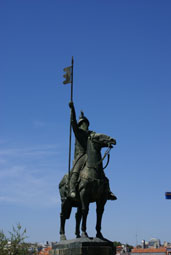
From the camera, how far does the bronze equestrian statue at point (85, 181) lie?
13.3 metres

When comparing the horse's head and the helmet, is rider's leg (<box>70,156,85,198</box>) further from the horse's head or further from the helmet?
the helmet

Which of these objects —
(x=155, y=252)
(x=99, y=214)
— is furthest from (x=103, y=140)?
(x=155, y=252)

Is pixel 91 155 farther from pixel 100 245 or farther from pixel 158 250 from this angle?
pixel 158 250

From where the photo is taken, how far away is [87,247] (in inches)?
499

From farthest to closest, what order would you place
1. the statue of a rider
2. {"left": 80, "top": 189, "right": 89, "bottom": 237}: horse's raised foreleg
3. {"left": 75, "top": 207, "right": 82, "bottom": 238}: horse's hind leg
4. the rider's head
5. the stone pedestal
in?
the rider's head < {"left": 75, "top": 207, "right": 82, "bottom": 238}: horse's hind leg < the statue of a rider < {"left": 80, "top": 189, "right": 89, "bottom": 237}: horse's raised foreleg < the stone pedestal

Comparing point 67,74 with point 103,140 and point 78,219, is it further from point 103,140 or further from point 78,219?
point 78,219

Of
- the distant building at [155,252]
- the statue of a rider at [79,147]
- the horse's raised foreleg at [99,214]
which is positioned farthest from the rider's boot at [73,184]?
the distant building at [155,252]

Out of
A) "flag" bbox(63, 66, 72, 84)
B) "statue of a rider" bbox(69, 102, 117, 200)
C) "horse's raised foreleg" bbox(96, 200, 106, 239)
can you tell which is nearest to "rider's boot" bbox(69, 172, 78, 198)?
"statue of a rider" bbox(69, 102, 117, 200)

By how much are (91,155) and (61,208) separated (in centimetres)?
240

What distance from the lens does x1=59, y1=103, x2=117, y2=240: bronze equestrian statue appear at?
43.7ft

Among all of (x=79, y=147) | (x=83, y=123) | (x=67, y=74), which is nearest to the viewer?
(x=79, y=147)

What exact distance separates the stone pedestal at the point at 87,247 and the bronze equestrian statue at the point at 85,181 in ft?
1.09

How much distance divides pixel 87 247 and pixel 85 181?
6.39 ft

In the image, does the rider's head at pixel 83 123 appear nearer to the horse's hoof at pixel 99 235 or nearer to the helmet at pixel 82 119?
the helmet at pixel 82 119
